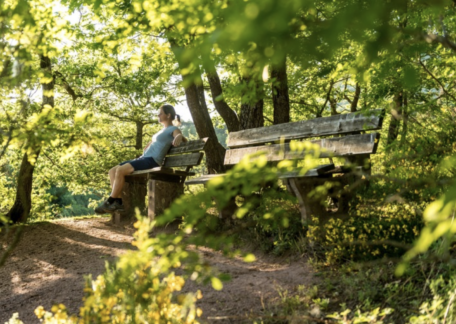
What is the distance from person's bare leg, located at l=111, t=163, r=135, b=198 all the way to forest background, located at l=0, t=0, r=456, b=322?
1.18 metres

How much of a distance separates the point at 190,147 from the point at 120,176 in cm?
114

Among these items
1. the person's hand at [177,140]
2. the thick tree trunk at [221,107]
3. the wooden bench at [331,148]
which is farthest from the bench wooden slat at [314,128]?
the thick tree trunk at [221,107]

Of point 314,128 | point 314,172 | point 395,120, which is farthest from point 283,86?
point 314,172

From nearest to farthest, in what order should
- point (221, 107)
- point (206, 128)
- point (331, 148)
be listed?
point (331, 148), point (206, 128), point (221, 107)

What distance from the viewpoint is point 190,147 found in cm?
741

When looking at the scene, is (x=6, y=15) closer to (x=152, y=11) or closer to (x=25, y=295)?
(x=152, y=11)

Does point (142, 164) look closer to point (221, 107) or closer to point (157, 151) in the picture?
point (157, 151)

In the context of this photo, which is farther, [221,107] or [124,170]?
[221,107]

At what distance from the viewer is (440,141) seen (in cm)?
506

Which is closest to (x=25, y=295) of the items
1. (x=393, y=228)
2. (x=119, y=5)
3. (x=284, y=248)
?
(x=284, y=248)

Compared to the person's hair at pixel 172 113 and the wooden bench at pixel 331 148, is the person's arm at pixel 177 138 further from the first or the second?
the wooden bench at pixel 331 148

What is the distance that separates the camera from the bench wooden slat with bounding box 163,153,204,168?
7215mm

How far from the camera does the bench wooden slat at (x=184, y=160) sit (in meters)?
7.21

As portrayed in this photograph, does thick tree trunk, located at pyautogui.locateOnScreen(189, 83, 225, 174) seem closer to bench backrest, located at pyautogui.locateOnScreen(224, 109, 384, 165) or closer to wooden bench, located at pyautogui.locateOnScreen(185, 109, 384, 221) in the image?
bench backrest, located at pyautogui.locateOnScreen(224, 109, 384, 165)
